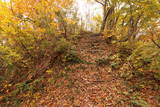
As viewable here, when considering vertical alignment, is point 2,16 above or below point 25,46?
above

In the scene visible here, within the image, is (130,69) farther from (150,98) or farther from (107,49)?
(107,49)

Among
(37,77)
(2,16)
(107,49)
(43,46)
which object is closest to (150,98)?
(107,49)

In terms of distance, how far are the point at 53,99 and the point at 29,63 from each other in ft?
9.67

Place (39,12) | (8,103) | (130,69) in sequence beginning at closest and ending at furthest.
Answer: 1. (8,103)
2. (130,69)
3. (39,12)

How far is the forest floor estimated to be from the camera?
2.70m

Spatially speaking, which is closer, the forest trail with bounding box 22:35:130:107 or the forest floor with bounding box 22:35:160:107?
the forest floor with bounding box 22:35:160:107

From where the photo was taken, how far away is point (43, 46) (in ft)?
15.5

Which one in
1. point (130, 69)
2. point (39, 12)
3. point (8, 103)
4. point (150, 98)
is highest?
point (39, 12)

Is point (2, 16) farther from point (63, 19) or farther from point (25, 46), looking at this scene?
point (63, 19)

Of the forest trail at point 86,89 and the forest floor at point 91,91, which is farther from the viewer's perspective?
the forest trail at point 86,89

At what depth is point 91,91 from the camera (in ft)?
10.4

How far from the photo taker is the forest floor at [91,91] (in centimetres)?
270

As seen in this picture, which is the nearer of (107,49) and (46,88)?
(46,88)

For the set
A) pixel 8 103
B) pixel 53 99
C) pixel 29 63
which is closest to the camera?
pixel 53 99
